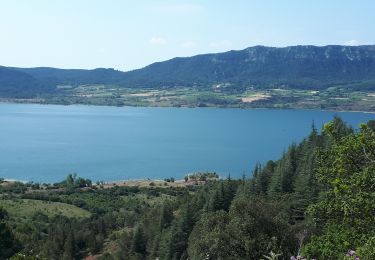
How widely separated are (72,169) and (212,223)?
271ft

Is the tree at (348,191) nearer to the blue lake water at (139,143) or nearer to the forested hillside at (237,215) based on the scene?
the forested hillside at (237,215)

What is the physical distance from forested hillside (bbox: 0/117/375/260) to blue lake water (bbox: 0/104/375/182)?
1494 cm

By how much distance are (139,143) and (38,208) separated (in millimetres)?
64105

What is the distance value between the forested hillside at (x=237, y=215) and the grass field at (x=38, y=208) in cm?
26

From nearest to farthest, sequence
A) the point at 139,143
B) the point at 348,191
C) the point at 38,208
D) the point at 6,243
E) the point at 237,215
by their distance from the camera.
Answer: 1. the point at 348,191
2. the point at 237,215
3. the point at 6,243
4. the point at 38,208
5. the point at 139,143

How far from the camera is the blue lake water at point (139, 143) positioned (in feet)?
316

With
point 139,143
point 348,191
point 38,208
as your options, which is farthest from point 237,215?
point 139,143

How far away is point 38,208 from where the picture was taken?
214 feet

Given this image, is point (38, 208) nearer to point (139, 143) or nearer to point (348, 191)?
point (348, 191)

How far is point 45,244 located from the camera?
1639 inches

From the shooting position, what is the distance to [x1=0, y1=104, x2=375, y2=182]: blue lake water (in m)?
96.3

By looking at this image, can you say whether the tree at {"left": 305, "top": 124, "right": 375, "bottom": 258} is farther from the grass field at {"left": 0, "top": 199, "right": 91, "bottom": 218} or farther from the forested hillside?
the grass field at {"left": 0, "top": 199, "right": 91, "bottom": 218}

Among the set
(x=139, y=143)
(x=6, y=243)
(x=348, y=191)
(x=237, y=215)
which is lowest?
(x=139, y=143)

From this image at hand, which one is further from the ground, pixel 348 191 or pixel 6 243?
pixel 348 191
